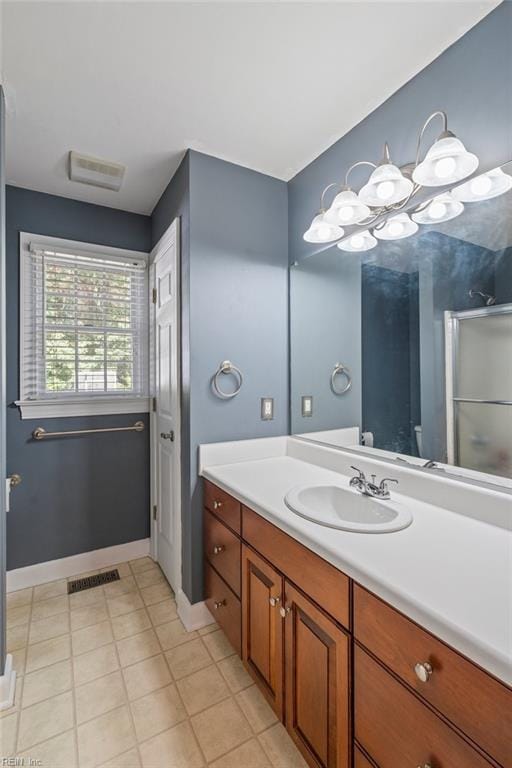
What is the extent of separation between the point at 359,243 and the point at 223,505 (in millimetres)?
1383

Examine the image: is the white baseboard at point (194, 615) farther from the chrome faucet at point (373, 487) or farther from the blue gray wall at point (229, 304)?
the chrome faucet at point (373, 487)

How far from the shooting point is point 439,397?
1310 millimetres

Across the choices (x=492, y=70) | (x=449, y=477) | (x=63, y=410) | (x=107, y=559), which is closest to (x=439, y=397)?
(x=449, y=477)

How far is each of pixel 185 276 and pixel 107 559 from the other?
1964 mm

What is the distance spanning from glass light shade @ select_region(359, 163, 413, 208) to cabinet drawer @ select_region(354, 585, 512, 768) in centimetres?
132

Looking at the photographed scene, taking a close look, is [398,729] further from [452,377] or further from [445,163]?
[445,163]

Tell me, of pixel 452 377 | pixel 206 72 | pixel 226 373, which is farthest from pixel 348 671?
pixel 206 72

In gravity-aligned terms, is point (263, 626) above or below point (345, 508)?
below

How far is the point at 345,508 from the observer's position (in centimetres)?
140

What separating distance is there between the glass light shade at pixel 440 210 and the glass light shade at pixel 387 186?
97mm

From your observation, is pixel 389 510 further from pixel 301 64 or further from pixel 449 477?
pixel 301 64

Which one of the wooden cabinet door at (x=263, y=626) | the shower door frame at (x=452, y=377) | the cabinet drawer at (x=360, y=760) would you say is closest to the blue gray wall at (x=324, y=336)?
the shower door frame at (x=452, y=377)

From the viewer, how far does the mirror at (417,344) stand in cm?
113

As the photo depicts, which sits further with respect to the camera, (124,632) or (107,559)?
(107,559)
